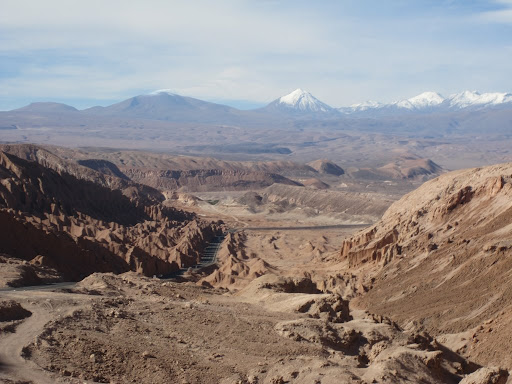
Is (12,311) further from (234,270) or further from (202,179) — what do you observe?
(202,179)

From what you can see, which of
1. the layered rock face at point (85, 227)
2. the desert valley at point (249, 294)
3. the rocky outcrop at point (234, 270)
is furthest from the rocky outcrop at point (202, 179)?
the rocky outcrop at point (234, 270)

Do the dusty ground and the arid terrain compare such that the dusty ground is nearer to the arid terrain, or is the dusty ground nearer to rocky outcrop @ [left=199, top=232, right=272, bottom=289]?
the arid terrain

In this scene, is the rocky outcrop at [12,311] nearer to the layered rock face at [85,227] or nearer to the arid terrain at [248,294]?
the arid terrain at [248,294]

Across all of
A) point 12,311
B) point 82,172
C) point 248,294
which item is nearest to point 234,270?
point 248,294

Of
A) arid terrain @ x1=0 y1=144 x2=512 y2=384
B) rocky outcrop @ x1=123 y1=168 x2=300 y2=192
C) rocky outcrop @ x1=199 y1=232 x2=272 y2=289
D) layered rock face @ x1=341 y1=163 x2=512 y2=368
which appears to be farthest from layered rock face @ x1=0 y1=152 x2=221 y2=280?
rocky outcrop @ x1=123 y1=168 x2=300 y2=192

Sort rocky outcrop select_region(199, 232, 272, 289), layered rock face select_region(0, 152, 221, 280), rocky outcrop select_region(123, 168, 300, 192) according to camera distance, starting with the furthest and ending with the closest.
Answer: rocky outcrop select_region(123, 168, 300, 192) < rocky outcrop select_region(199, 232, 272, 289) < layered rock face select_region(0, 152, 221, 280)
